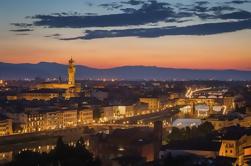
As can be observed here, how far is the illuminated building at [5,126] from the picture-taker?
2342 centimetres

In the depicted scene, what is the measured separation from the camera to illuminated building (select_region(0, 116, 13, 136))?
23.4m

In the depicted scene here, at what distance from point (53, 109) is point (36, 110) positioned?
1.28 meters

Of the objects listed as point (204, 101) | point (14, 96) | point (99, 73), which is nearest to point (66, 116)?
point (14, 96)

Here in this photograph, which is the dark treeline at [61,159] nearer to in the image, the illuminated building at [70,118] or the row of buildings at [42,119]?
the row of buildings at [42,119]

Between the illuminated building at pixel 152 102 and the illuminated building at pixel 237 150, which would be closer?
Result: the illuminated building at pixel 237 150

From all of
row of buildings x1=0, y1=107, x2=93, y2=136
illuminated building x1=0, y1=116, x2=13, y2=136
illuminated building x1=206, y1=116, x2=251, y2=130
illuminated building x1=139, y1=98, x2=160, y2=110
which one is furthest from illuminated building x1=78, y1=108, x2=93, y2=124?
illuminated building x1=139, y1=98, x2=160, y2=110

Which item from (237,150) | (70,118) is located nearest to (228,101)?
(70,118)

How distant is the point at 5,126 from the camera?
78.1 feet

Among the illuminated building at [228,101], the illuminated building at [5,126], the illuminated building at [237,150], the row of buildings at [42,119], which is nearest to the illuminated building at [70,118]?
the row of buildings at [42,119]

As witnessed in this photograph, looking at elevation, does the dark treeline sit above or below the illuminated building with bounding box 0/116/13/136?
above

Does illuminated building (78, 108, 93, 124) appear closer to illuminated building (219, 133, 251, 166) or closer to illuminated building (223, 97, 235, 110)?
illuminated building (223, 97, 235, 110)

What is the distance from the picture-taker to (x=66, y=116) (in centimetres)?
2872

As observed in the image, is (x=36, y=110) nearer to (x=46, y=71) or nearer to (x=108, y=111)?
(x=108, y=111)

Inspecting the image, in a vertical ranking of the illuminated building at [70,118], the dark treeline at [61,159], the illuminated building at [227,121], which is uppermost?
the dark treeline at [61,159]
